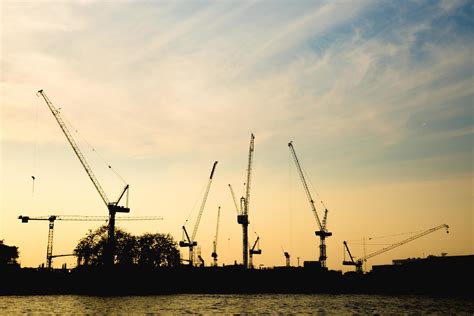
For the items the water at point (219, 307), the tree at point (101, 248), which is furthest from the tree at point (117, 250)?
the water at point (219, 307)

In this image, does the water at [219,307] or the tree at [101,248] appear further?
the tree at [101,248]

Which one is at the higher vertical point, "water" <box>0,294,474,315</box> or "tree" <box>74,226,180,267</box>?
"tree" <box>74,226,180,267</box>

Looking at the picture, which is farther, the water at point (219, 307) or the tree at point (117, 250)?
the tree at point (117, 250)

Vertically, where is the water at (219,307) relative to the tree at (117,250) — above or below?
below

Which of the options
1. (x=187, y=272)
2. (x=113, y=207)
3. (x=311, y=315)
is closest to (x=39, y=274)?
(x=113, y=207)

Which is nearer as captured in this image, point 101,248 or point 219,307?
point 219,307

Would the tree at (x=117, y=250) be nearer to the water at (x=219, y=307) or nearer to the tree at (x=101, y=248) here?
the tree at (x=101, y=248)

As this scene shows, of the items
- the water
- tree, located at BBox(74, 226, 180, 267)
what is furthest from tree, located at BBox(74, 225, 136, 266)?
the water

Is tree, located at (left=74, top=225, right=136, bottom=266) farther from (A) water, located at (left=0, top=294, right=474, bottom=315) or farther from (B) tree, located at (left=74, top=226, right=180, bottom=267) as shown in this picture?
(A) water, located at (left=0, top=294, right=474, bottom=315)

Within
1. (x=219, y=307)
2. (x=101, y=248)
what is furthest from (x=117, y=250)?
(x=219, y=307)

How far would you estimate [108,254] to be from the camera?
575ft

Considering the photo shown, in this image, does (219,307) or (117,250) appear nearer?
(219,307)

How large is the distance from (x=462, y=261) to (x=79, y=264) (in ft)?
522

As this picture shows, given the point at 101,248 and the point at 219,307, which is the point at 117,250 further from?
the point at 219,307
